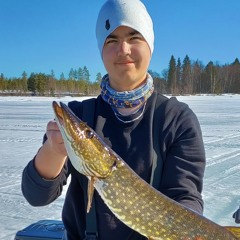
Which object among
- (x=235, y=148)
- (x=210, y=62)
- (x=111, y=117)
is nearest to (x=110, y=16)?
(x=111, y=117)

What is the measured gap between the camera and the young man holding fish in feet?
5.70

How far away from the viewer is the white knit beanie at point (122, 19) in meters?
1.81

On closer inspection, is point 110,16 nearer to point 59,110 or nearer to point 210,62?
point 59,110

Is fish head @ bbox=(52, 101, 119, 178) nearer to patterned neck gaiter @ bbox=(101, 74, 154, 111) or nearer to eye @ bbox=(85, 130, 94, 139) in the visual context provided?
eye @ bbox=(85, 130, 94, 139)

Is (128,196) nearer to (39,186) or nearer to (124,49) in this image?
(39,186)

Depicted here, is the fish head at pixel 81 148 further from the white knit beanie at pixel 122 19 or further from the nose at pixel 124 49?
the white knit beanie at pixel 122 19

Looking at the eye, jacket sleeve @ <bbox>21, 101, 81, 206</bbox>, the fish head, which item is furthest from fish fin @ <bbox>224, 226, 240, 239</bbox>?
jacket sleeve @ <bbox>21, 101, 81, 206</bbox>

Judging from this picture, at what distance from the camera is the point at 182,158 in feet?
5.75

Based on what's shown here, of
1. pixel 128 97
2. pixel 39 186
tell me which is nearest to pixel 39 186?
pixel 39 186

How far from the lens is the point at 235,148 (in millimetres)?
7152

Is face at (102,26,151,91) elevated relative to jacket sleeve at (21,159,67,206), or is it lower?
elevated

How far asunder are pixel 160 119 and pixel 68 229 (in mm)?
739

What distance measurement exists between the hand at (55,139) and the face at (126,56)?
Answer: 1.41 ft

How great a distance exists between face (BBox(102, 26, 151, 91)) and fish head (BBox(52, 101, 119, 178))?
15.6 inches
